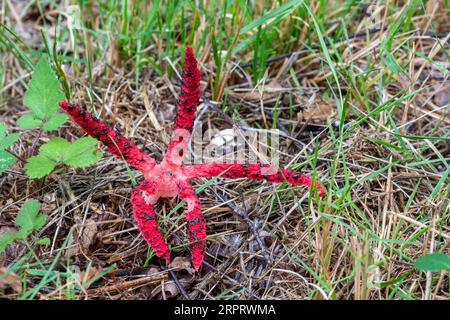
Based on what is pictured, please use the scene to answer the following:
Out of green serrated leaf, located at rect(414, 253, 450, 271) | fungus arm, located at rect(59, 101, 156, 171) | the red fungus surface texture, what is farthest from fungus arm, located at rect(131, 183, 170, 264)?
green serrated leaf, located at rect(414, 253, 450, 271)

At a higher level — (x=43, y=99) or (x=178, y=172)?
(x=43, y=99)

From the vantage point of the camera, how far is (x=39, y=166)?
230 centimetres

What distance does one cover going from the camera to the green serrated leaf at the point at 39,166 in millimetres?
2260

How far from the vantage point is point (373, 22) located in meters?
3.32

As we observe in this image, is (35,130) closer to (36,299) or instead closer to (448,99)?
(36,299)

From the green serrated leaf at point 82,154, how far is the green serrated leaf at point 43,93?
269mm

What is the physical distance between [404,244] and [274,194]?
0.65m

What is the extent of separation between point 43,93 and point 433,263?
1952 millimetres

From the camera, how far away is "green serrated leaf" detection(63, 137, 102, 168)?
2.30m

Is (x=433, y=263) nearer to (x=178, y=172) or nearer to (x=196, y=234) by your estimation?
(x=196, y=234)

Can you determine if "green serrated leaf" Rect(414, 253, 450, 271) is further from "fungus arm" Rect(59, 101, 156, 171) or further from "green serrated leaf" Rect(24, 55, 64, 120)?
"green serrated leaf" Rect(24, 55, 64, 120)

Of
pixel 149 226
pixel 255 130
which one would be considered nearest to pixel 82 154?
pixel 149 226

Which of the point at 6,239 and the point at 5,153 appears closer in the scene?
the point at 6,239

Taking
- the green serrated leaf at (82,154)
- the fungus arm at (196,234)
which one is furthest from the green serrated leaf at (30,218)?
the fungus arm at (196,234)
